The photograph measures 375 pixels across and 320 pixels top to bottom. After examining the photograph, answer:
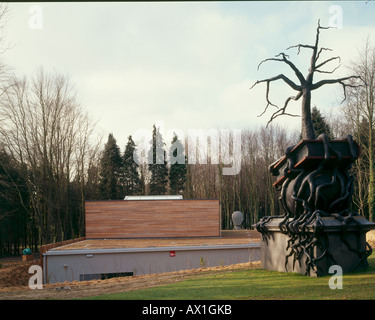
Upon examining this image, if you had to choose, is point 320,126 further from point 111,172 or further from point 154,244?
point 111,172

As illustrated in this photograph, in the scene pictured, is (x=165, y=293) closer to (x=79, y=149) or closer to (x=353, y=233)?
(x=353, y=233)

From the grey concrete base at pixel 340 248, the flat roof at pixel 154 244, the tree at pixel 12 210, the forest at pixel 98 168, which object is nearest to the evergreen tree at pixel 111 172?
the forest at pixel 98 168

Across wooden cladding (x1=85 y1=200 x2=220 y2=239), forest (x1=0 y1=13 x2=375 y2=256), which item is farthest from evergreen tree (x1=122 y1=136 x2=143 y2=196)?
wooden cladding (x1=85 y1=200 x2=220 y2=239)

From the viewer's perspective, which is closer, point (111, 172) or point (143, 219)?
point (143, 219)

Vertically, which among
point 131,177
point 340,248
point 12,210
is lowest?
point 12,210

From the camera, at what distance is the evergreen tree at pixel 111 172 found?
1348 inches

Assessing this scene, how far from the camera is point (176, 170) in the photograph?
35.5m

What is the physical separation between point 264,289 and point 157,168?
29.9m

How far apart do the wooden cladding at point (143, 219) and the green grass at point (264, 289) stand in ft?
43.5

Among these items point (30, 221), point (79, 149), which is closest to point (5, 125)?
point (79, 149)

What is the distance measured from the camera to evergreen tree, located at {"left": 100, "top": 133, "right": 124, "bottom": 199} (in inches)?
1348

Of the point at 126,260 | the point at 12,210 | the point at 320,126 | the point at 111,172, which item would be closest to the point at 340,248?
the point at 126,260

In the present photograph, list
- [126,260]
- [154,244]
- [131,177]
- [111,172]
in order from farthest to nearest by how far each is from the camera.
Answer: [131,177], [111,172], [154,244], [126,260]

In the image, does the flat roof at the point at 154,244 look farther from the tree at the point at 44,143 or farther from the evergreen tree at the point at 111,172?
the evergreen tree at the point at 111,172
